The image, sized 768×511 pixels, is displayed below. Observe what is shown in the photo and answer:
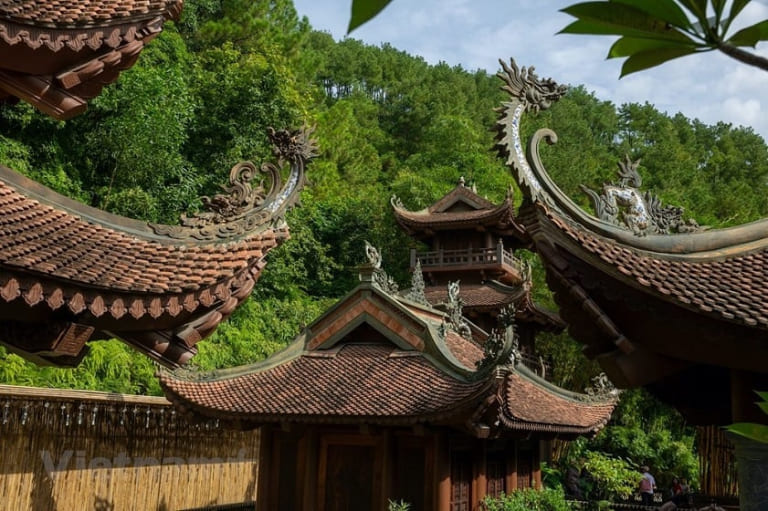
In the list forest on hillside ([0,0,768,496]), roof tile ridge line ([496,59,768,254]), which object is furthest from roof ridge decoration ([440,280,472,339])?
roof tile ridge line ([496,59,768,254])

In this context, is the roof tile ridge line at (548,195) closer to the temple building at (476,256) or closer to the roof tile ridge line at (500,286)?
the roof tile ridge line at (500,286)

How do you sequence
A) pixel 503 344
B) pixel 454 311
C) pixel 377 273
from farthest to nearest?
1. pixel 454 311
2. pixel 377 273
3. pixel 503 344

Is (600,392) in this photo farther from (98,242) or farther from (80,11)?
(80,11)

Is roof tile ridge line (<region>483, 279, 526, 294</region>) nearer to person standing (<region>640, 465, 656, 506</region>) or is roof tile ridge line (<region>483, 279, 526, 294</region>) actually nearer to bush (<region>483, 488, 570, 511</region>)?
person standing (<region>640, 465, 656, 506</region>)

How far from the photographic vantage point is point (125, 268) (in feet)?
14.2

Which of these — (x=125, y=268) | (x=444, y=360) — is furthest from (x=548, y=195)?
(x=444, y=360)

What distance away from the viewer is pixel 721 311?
444cm

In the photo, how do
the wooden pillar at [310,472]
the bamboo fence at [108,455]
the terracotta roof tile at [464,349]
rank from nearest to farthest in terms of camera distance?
the bamboo fence at [108,455] < the wooden pillar at [310,472] < the terracotta roof tile at [464,349]

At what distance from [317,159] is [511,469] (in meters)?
22.4

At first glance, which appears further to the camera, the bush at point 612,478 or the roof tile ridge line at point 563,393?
the bush at point 612,478

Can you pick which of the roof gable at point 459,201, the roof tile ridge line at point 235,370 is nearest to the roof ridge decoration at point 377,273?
the roof tile ridge line at point 235,370

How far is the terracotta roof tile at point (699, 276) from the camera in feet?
14.8

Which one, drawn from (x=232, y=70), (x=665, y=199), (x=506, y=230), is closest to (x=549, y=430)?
(x=506, y=230)

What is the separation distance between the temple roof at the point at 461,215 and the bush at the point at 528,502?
1115 cm
